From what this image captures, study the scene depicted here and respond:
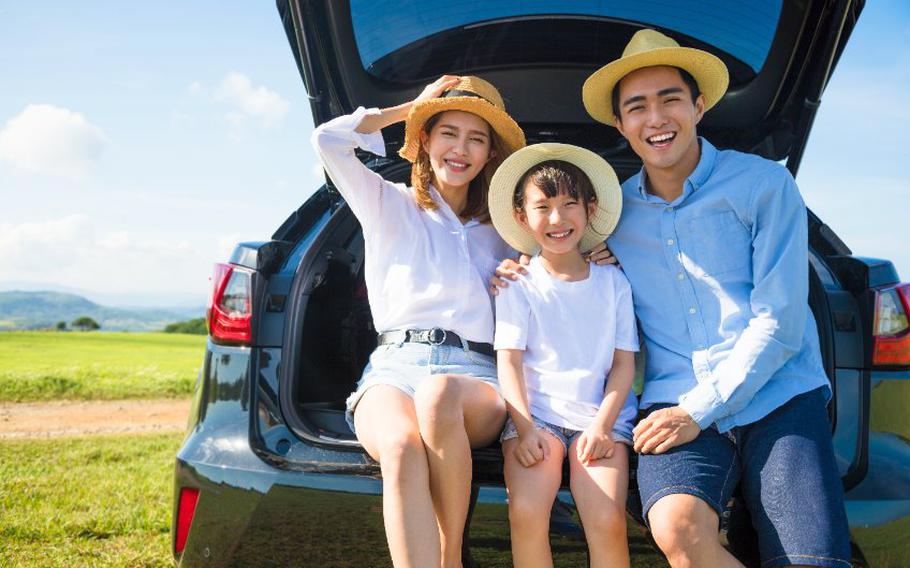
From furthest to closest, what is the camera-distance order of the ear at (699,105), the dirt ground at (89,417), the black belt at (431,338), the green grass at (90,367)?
the green grass at (90,367), the dirt ground at (89,417), the ear at (699,105), the black belt at (431,338)

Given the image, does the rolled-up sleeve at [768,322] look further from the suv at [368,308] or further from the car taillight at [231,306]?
the car taillight at [231,306]

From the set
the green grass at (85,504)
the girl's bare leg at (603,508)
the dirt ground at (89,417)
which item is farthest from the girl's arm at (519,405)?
the dirt ground at (89,417)

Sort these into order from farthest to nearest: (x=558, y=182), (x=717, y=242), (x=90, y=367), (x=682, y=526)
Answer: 1. (x=90, y=367)
2. (x=558, y=182)
3. (x=717, y=242)
4. (x=682, y=526)

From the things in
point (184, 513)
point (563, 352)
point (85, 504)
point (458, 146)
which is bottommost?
point (85, 504)

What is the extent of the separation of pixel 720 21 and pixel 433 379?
148 centimetres

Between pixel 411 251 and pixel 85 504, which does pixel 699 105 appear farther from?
pixel 85 504

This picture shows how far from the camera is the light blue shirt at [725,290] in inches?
72.7

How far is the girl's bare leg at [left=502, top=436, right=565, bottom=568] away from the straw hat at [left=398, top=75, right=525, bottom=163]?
1.10m

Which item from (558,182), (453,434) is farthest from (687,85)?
(453,434)

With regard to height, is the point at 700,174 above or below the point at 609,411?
above

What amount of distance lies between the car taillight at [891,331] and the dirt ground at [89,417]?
6956mm

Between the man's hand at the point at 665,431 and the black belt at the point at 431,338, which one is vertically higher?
the black belt at the point at 431,338

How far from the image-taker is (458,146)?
2.31m

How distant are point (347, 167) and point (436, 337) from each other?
1.94 ft
